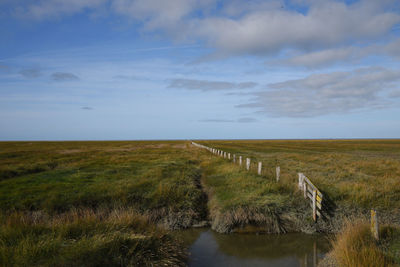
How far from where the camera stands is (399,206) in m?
9.77

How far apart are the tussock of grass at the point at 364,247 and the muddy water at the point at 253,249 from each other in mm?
1336

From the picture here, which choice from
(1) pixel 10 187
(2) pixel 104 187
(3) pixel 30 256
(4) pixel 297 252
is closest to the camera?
(3) pixel 30 256

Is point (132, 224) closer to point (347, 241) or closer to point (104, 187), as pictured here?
point (347, 241)

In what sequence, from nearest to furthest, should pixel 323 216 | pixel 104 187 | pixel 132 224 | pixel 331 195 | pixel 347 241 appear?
pixel 347 241, pixel 132 224, pixel 323 216, pixel 331 195, pixel 104 187

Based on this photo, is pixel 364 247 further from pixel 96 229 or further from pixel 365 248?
pixel 96 229

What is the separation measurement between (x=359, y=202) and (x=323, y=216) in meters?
2.16

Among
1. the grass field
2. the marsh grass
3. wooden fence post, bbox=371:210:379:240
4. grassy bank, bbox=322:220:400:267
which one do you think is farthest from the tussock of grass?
the marsh grass

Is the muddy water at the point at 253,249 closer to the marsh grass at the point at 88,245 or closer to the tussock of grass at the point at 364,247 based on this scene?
the marsh grass at the point at 88,245

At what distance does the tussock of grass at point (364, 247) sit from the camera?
496cm

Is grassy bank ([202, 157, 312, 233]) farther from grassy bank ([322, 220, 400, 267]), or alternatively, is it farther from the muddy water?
grassy bank ([322, 220, 400, 267])

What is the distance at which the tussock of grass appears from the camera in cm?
496

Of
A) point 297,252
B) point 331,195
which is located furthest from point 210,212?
point 331,195

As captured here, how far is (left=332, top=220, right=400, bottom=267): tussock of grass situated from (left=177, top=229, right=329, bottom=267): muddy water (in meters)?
1.34

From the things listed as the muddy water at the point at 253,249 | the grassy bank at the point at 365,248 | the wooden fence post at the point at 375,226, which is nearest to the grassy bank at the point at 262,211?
the muddy water at the point at 253,249
